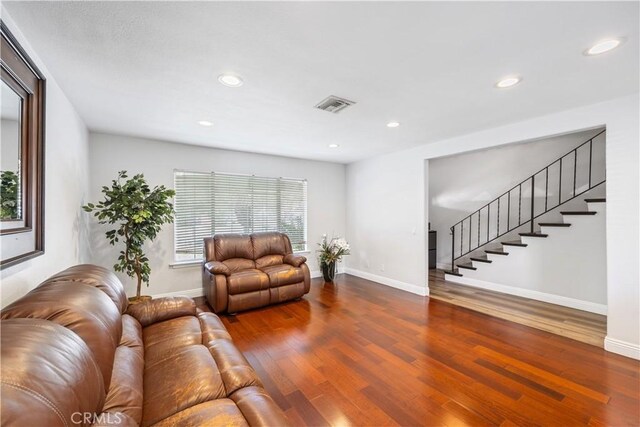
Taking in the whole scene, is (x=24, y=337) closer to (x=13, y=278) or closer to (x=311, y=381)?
(x=13, y=278)

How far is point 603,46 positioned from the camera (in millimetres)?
1698

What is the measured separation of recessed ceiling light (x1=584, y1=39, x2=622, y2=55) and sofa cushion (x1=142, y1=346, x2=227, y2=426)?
9.76ft

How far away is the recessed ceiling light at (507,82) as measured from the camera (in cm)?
212

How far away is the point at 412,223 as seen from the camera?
173 inches

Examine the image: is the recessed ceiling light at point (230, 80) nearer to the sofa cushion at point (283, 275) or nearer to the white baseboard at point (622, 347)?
the sofa cushion at point (283, 275)

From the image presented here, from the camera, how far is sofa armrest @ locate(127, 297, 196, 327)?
206 centimetres

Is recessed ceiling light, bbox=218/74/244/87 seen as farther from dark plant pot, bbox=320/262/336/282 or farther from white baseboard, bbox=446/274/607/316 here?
white baseboard, bbox=446/274/607/316

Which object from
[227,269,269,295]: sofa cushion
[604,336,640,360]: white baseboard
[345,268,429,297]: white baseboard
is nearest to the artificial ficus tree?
[227,269,269,295]: sofa cushion

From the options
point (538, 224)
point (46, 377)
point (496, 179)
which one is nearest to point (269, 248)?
point (46, 377)

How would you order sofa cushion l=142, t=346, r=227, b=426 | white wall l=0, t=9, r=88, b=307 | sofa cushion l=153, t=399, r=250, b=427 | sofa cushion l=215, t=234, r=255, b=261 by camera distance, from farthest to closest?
sofa cushion l=215, t=234, r=255, b=261 → white wall l=0, t=9, r=88, b=307 → sofa cushion l=142, t=346, r=227, b=426 → sofa cushion l=153, t=399, r=250, b=427

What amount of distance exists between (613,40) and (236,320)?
411 cm

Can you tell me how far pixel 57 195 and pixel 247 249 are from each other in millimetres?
2402

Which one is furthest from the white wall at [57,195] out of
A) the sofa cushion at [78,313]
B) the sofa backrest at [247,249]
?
the sofa backrest at [247,249]

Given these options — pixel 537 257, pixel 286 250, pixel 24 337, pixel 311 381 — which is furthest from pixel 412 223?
pixel 24 337
